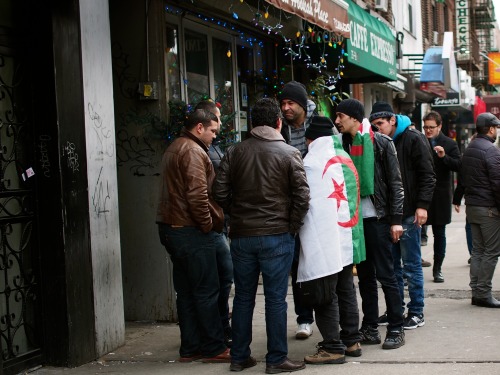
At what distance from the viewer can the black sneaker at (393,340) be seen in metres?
6.85

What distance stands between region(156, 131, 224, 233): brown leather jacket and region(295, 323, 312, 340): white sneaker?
128 cm

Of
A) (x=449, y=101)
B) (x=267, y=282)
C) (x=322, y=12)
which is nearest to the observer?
(x=267, y=282)

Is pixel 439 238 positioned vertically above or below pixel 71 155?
below

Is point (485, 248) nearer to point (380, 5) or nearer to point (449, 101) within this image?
point (380, 5)

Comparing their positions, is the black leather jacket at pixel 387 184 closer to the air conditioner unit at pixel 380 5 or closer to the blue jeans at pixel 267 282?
the blue jeans at pixel 267 282

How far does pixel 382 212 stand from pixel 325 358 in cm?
129

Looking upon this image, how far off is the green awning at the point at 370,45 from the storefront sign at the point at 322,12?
0.90 metres

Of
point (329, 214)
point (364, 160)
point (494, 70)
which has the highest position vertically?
point (494, 70)

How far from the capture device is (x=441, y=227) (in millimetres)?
10562

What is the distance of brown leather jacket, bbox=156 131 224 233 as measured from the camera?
6.44 metres

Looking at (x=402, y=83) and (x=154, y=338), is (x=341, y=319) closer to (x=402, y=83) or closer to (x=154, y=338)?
(x=154, y=338)

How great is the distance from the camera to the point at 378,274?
6906 millimetres

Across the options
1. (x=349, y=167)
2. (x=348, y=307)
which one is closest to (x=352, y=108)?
(x=349, y=167)

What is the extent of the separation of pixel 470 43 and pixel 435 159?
28987 mm
